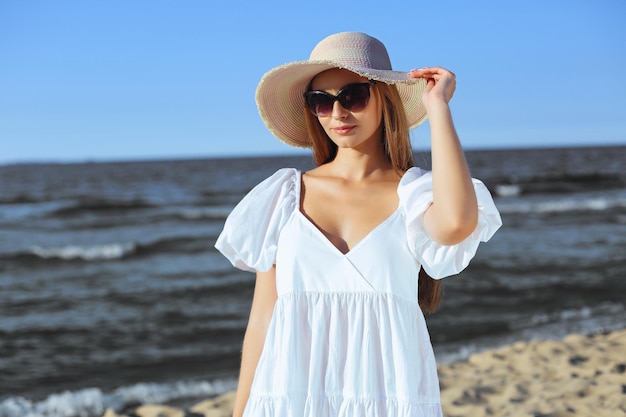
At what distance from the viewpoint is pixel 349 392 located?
81.8 inches

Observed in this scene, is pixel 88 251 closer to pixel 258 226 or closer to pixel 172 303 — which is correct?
pixel 172 303

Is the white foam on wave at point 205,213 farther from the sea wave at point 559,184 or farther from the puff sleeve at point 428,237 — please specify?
the puff sleeve at point 428,237

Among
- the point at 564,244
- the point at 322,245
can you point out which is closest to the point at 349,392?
the point at 322,245

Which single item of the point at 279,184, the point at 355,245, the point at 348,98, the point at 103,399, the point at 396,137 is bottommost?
the point at 103,399

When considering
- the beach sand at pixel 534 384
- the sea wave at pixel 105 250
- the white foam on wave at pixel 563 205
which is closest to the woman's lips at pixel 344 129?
the beach sand at pixel 534 384

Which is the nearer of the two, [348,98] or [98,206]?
[348,98]

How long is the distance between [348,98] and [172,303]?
28.6 ft

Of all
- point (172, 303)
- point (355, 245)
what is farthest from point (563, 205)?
point (355, 245)

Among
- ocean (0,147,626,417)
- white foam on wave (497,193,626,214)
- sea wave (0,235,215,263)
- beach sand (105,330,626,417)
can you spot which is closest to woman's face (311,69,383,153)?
ocean (0,147,626,417)

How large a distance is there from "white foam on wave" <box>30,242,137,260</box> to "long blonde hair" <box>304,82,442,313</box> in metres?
13.8

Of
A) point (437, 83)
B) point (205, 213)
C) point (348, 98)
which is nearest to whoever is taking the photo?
point (437, 83)

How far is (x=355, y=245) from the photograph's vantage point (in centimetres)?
218

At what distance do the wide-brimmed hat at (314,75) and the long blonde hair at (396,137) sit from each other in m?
0.06

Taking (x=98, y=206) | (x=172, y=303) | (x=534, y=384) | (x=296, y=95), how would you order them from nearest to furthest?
(x=296, y=95)
(x=534, y=384)
(x=172, y=303)
(x=98, y=206)
